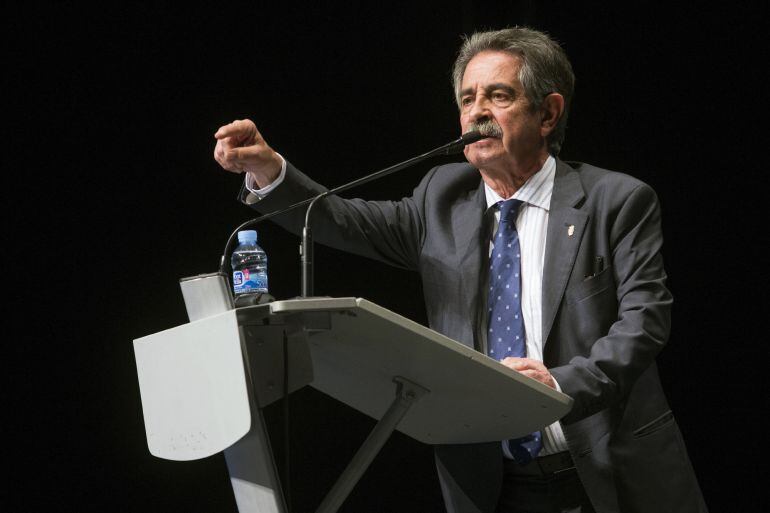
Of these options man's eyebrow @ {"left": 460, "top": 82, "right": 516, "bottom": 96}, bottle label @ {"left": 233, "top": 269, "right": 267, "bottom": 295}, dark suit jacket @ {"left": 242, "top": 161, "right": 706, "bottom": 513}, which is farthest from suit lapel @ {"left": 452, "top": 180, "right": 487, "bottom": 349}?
bottle label @ {"left": 233, "top": 269, "right": 267, "bottom": 295}

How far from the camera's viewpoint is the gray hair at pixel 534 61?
225cm

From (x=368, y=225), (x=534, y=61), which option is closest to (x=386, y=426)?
(x=368, y=225)

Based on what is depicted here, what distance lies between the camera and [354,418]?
297cm

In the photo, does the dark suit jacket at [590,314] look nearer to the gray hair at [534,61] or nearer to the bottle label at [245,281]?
the gray hair at [534,61]

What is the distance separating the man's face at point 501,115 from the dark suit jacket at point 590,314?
9 cm

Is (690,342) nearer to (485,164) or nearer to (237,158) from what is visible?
(485,164)

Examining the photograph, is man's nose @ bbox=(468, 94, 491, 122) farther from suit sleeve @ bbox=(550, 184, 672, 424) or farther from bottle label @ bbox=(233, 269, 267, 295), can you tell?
bottle label @ bbox=(233, 269, 267, 295)

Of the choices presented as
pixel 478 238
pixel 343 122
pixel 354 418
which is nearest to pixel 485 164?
pixel 478 238

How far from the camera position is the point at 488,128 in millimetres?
2176

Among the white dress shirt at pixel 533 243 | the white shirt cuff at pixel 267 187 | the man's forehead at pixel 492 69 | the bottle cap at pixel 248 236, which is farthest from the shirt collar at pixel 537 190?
the bottle cap at pixel 248 236

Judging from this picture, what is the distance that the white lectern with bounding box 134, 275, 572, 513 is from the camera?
122 cm

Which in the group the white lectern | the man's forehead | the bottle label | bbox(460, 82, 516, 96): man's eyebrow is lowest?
the white lectern

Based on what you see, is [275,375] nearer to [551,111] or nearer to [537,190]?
[537,190]

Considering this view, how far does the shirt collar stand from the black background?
914mm
